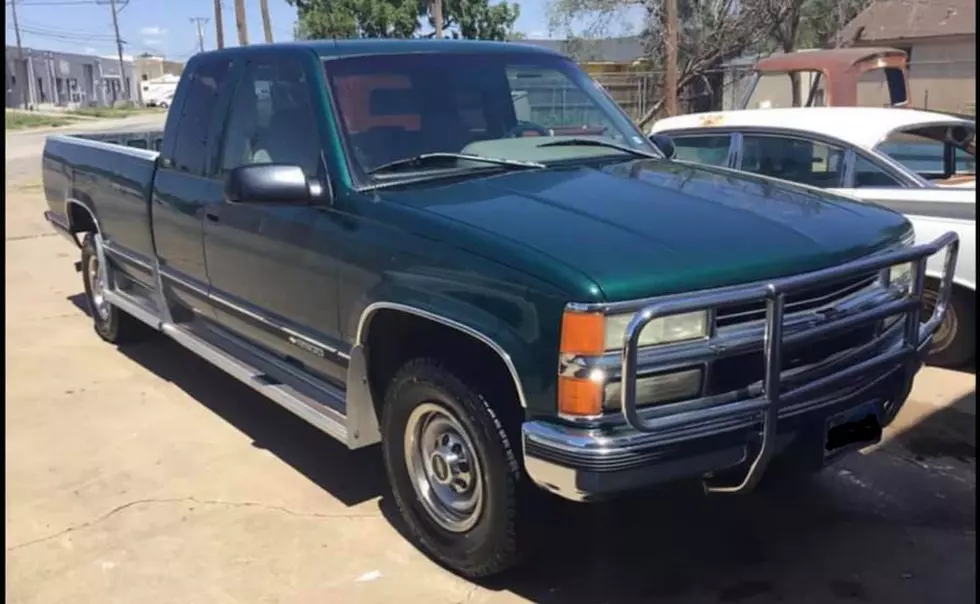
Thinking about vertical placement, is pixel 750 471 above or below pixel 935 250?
below

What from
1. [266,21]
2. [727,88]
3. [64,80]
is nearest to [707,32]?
[727,88]

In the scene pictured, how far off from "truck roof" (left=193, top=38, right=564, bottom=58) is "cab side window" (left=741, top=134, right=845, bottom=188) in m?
2.46

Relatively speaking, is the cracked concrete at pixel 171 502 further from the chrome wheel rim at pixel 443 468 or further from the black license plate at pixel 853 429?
the black license plate at pixel 853 429

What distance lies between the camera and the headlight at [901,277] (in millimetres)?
3844

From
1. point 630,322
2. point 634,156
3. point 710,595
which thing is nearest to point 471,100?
point 634,156

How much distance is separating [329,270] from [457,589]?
136 centimetres

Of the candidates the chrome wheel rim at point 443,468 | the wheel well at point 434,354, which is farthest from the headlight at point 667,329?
the chrome wheel rim at point 443,468

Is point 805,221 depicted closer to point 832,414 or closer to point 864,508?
point 832,414

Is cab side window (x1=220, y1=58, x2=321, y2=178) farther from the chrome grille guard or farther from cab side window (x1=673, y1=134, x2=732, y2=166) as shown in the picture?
cab side window (x1=673, y1=134, x2=732, y2=166)

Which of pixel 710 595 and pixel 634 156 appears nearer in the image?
pixel 710 595

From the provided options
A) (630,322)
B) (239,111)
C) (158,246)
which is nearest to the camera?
(630,322)

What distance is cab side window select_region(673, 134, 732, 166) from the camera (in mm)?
7234

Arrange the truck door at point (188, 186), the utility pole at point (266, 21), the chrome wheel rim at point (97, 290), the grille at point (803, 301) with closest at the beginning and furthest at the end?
the grille at point (803, 301), the truck door at point (188, 186), the chrome wheel rim at point (97, 290), the utility pole at point (266, 21)

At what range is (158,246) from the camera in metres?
5.93
